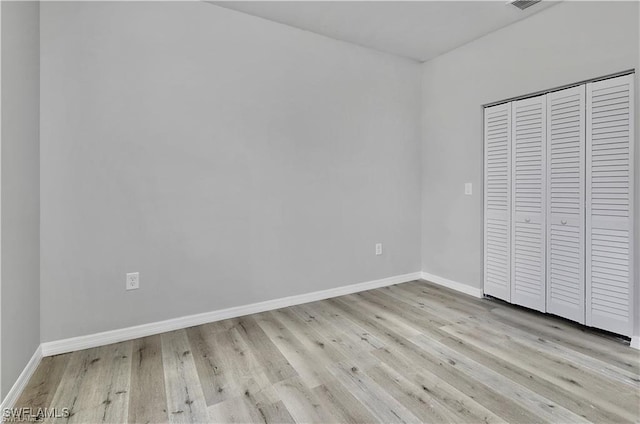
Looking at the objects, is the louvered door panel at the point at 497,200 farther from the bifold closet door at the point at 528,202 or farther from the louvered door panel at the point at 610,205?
the louvered door panel at the point at 610,205

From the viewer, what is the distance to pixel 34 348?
73.6 inches

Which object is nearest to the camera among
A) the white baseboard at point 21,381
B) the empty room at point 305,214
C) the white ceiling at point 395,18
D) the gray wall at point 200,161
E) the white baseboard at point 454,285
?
the white baseboard at point 21,381

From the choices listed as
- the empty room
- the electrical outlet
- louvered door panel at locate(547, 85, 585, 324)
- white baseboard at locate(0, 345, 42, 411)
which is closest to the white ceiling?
the empty room

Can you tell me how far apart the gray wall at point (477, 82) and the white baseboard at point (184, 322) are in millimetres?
900

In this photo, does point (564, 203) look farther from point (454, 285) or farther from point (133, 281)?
point (133, 281)

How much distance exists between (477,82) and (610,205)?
60.6 inches

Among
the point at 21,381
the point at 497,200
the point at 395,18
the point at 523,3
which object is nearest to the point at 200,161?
the point at 21,381

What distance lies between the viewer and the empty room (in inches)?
64.6

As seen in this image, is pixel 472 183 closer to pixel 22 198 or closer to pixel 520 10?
pixel 520 10

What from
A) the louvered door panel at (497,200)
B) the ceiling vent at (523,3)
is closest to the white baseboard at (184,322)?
the louvered door panel at (497,200)

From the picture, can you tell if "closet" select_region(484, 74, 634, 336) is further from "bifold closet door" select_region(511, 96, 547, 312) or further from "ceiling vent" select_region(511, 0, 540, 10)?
"ceiling vent" select_region(511, 0, 540, 10)

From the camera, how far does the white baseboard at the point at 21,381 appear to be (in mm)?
1494

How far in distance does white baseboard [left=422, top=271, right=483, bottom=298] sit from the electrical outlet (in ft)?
9.41

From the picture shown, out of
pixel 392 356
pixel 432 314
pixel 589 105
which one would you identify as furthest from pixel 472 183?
pixel 392 356
